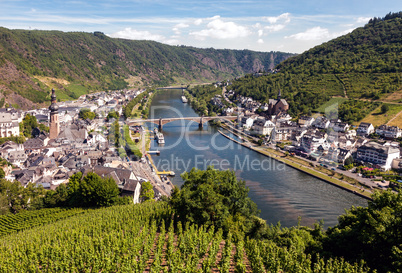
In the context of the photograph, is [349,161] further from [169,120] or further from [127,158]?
[169,120]

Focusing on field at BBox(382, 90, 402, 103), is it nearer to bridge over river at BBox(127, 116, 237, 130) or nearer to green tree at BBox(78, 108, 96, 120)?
bridge over river at BBox(127, 116, 237, 130)

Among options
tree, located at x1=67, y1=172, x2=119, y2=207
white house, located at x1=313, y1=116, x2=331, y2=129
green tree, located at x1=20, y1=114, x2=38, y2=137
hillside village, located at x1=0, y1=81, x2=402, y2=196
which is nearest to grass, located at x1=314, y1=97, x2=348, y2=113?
white house, located at x1=313, y1=116, x2=331, y2=129

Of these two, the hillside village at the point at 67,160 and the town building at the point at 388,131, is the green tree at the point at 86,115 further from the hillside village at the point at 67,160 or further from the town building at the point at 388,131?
the town building at the point at 388,131

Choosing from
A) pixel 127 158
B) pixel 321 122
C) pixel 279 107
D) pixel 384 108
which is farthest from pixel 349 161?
pixel 279 107

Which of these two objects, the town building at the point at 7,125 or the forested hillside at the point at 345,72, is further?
the forested hillside at the point at 345,72

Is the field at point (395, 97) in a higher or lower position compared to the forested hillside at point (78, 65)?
lower

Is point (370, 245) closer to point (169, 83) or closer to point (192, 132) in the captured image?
point (192, 132)

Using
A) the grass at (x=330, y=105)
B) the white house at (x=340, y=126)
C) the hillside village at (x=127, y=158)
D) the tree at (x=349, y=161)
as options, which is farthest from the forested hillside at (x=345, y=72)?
the tree at (x=349, y=161)
